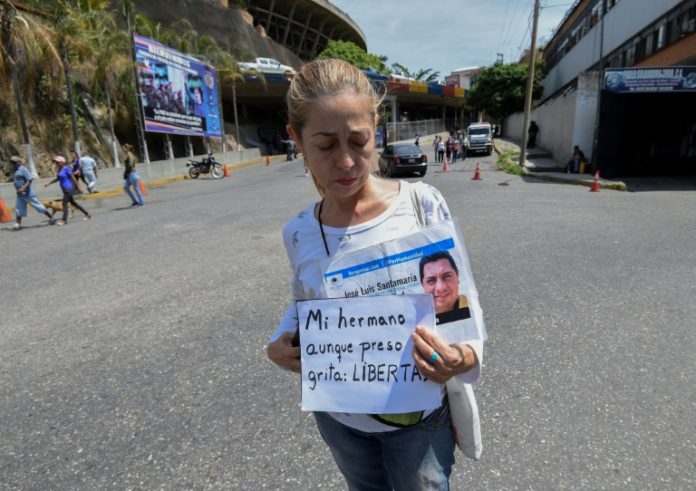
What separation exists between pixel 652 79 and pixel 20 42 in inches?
860

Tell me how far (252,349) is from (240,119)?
44716 mm

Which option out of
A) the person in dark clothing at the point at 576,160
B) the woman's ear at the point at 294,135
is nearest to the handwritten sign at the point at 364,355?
the woman's ear at the point at 294,135

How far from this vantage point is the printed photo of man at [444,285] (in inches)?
43.3

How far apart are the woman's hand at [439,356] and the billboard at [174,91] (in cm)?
2259

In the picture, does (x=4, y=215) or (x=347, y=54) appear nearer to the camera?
(x=4, y=215)

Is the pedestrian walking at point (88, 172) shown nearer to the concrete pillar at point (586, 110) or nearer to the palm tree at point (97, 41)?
the palm tree at point (97, 41)

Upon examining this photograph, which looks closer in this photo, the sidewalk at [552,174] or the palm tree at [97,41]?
the sidewalk at [552,174]

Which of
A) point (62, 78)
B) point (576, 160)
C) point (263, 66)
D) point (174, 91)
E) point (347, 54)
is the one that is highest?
point (347, 54)

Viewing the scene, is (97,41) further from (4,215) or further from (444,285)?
(444,285)

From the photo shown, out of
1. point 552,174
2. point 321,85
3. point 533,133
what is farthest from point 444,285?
point 533,133

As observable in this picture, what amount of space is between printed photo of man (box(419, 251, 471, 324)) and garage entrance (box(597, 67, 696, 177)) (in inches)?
689

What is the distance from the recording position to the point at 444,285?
3.62 feet

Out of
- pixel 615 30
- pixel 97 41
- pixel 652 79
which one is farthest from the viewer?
pixel 615 30

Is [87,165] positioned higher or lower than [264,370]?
higher
